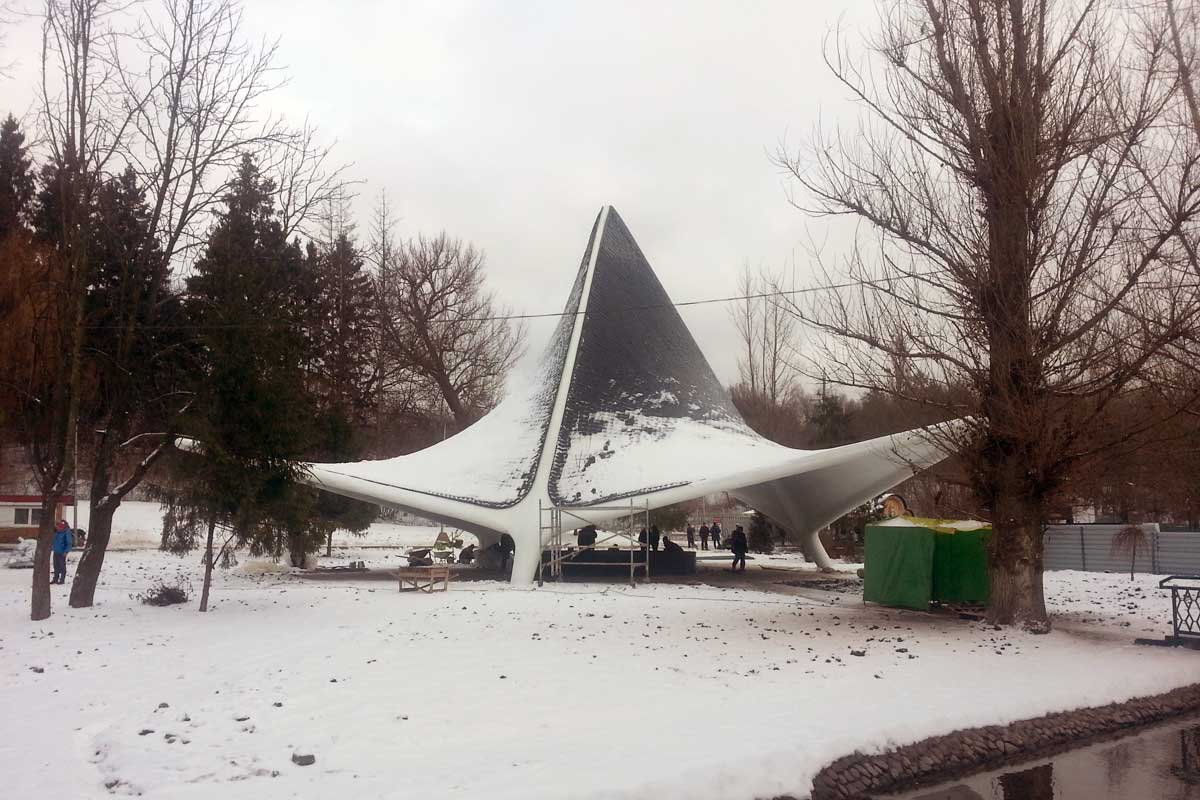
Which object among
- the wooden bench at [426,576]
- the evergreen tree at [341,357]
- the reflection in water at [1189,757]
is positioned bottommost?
the reflection in water at [1189,757]

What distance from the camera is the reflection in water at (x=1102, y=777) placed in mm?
5914

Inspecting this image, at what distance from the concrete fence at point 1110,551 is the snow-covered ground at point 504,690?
8.45m

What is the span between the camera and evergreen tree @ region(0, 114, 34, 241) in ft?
83.6

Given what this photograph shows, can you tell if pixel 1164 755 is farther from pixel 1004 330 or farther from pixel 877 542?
pixel 877 542

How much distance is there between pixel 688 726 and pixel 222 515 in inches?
321

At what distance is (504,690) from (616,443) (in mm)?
11840

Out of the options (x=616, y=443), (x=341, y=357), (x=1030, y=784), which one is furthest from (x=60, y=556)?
(x=1030, y=784)

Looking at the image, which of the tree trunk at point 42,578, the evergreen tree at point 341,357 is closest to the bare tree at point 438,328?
the evergreen tree at point 341,357

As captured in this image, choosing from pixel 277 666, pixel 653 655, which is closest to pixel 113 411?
pixel 277 666

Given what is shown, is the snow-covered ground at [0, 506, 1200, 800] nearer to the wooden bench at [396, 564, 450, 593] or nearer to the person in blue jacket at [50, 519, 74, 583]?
the wooden bench at [396, 564, 450, 593]

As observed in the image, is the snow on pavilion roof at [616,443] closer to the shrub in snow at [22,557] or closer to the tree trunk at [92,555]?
the tree trunk at [92,555]

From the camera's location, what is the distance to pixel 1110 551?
22578 mm

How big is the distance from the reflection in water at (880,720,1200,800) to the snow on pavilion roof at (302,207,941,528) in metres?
7.58

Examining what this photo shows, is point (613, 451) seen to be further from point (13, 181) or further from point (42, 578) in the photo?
point (13, 181)
